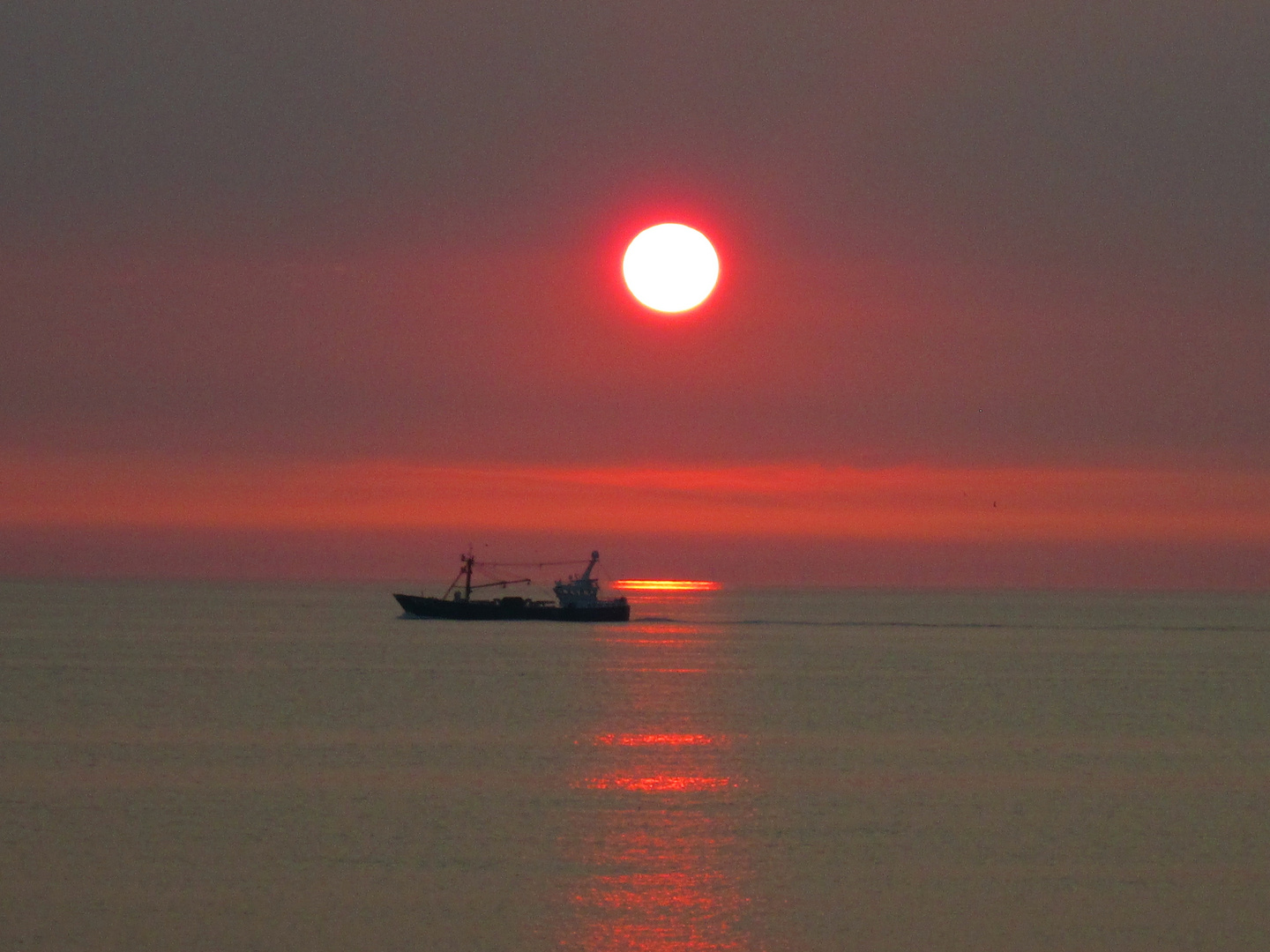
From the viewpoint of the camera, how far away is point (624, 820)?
5388 cm

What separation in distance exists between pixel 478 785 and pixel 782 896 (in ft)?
72.9

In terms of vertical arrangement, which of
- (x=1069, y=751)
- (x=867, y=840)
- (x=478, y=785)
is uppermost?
(x=1069, y=751)

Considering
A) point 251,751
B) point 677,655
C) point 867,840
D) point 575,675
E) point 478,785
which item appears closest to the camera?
point 867,840

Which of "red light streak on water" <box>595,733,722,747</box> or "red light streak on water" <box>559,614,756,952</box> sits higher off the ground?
"red light streak on water" <box>595,733,722,747</box>

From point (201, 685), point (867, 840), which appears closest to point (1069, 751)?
point (867, 840)

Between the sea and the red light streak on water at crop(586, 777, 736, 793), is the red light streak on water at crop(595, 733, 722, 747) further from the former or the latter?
the red light streak on water at crop(586, 777, 736, 793)

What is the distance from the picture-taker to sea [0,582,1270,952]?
39062mm

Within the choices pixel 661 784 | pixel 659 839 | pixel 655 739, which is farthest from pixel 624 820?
pixel 655 739

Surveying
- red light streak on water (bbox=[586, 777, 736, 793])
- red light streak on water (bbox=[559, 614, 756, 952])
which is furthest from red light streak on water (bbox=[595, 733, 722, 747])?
red light streak on water (bbox=[586, 777, 736, 793])

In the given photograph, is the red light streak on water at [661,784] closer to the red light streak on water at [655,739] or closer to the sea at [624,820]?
the sea at [624,820]

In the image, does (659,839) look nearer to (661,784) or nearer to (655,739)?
(661,784)

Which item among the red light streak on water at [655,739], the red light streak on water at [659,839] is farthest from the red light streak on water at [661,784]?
the red light streak on water at [655,739]

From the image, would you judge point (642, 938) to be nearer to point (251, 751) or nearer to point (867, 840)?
point (867, 840)

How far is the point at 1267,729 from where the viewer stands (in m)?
91.7
